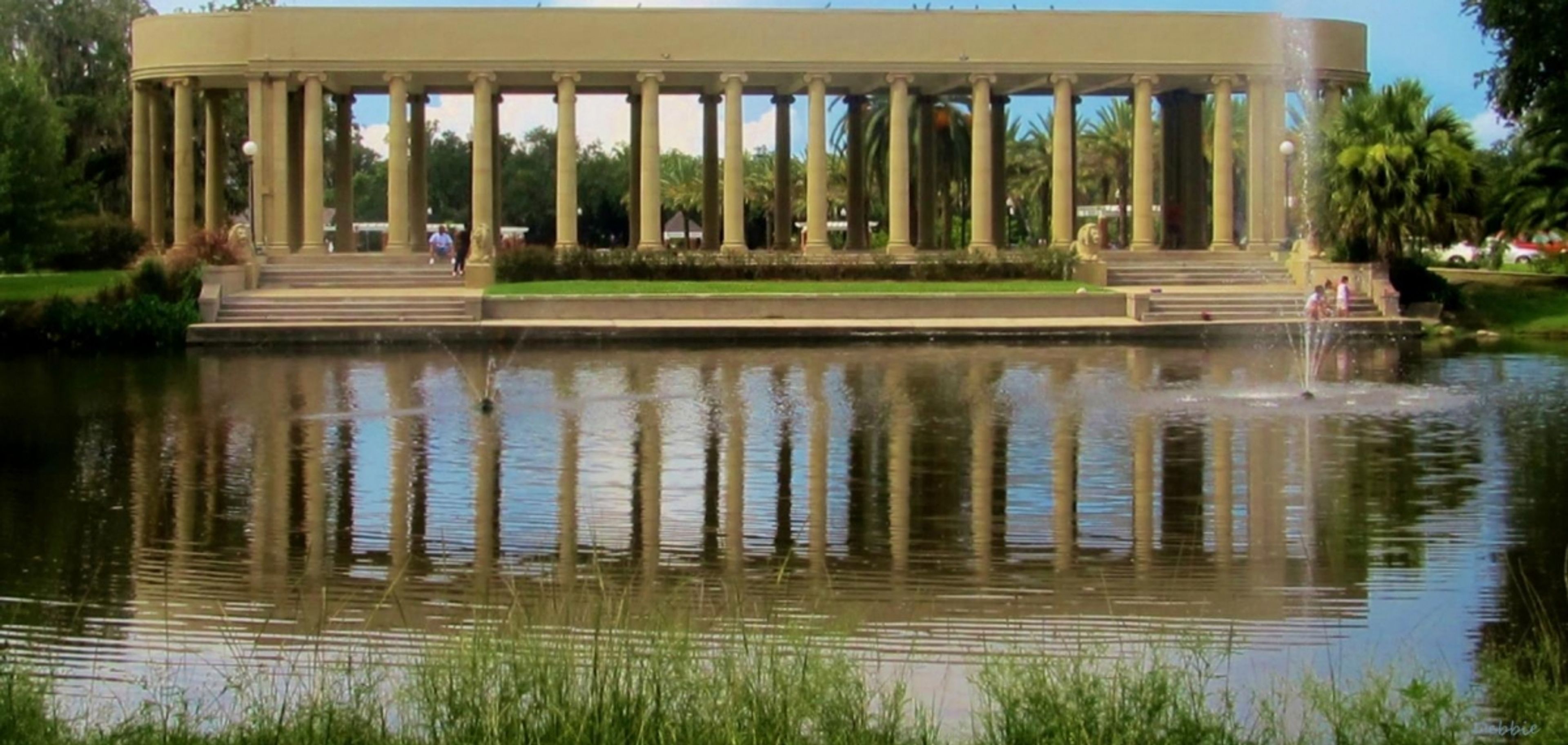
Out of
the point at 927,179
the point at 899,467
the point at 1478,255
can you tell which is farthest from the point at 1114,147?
the point at 899,467

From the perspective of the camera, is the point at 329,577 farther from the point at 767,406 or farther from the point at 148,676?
the point at 767,406

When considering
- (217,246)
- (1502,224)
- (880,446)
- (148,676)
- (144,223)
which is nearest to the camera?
(148,676)

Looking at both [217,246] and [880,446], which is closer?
[880,446]

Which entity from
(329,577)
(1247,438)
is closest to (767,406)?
(1247,438)

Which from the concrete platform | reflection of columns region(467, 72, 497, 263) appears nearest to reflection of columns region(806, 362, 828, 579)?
the concrete platform

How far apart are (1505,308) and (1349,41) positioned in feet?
37.7

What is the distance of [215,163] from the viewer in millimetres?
59531

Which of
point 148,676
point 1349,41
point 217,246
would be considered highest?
point 1349,41

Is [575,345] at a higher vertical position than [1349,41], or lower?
lower

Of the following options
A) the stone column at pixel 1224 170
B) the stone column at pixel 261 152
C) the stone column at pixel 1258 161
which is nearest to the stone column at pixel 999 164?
the stone column at pixel 1224 170

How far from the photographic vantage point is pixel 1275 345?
4019cm

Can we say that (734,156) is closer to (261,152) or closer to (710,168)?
(710,168)

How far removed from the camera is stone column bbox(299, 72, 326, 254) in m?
54.1

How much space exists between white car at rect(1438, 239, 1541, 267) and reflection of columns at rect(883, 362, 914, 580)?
3565cm
